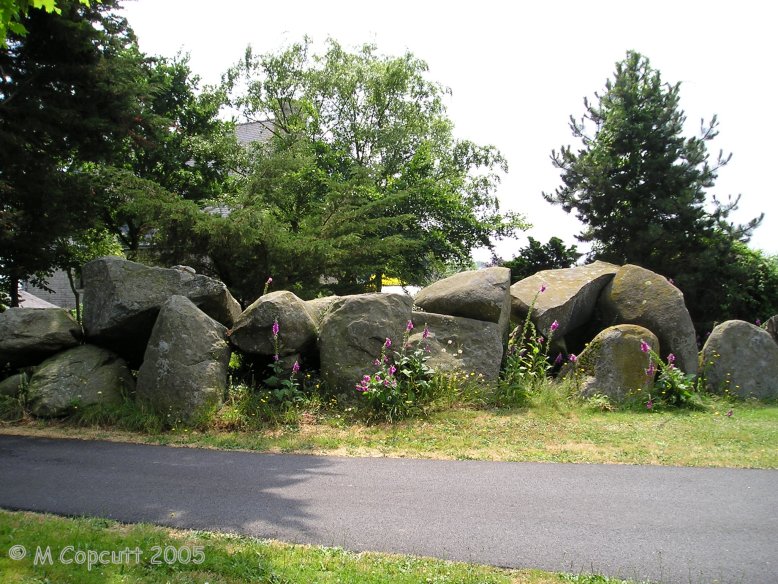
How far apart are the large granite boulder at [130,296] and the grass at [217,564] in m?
4.72

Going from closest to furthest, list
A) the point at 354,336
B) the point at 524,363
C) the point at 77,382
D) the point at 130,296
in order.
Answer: the point at 77,382 → the point at 354,336 → the point at 130,296 → the point at 524,363

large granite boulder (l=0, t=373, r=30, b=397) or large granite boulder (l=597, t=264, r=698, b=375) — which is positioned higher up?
large granite boulder (l=597, t=264, r=698, b=375)

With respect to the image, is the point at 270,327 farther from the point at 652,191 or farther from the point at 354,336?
the point at 652,191

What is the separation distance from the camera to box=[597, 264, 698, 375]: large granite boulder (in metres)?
10.2

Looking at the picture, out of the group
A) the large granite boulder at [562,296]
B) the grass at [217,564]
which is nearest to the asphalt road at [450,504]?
the grass at [217,564]

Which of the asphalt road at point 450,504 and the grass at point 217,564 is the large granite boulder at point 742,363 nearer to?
the asphalt road at point 450,504

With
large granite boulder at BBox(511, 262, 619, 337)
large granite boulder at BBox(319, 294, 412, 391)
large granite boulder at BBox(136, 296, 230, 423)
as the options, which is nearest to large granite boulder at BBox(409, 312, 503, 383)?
large granite boulder at BBox(319, 294, 412, 391)

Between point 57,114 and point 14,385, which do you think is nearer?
point 14,385

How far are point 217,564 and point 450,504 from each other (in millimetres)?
1989

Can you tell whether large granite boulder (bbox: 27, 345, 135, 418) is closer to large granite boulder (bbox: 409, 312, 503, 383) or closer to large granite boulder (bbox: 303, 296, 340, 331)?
large granite boulder (bbox: 303, 296, 340, 331)

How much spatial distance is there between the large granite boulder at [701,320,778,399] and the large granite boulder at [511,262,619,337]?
6.73 ft

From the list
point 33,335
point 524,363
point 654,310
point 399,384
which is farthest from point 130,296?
point 654,310

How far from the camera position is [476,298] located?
961 centimetres

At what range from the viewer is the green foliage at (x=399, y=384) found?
26.9ft
